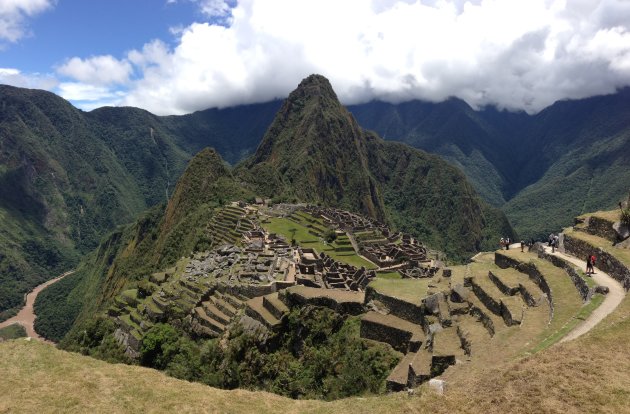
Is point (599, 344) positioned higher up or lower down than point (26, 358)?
higher up

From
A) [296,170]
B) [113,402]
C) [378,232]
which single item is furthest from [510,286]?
[296,170]

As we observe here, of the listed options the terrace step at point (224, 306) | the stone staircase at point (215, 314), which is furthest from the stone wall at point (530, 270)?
the terrace step at point (224, 306)

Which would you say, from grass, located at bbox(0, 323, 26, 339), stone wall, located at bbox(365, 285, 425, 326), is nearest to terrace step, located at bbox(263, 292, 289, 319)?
stone wall, located at bbox(365, 285, 425, 326)

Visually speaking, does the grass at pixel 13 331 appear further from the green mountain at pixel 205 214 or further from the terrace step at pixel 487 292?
the terrace step at pixel 487 292

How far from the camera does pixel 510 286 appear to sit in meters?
23.9

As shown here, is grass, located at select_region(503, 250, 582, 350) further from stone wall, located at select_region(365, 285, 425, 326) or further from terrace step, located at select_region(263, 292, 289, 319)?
terrace step, located at select_region(263, 292, 289, 319)

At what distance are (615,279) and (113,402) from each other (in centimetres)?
2193

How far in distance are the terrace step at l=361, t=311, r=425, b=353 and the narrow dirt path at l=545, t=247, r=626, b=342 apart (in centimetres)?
894

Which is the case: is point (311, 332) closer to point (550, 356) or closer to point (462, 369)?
point (462, 369)

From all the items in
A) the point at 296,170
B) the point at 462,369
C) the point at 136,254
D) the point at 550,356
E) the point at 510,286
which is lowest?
the point at 136,254

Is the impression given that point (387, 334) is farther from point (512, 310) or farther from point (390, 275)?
point (390, 275)

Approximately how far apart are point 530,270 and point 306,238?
2029 inches

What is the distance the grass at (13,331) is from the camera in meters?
123

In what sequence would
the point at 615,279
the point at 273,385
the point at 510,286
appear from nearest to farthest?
1. the point at 615,279
2. the point at 510,286
3. the point at 273,385
